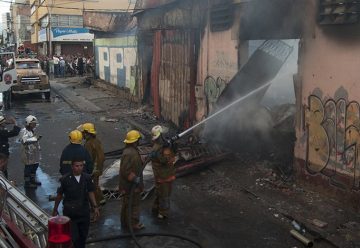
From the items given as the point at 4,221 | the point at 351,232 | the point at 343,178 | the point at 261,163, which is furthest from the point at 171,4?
the point at 4,221

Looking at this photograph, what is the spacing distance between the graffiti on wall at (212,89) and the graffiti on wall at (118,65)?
8534 mm

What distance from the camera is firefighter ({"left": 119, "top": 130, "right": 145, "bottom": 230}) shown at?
249 inches

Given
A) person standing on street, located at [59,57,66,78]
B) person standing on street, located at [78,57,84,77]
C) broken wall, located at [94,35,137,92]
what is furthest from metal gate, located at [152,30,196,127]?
person standing on street, located at [59,57,66,78]

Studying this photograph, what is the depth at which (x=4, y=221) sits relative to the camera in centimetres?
385

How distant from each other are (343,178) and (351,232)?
108 centimetres

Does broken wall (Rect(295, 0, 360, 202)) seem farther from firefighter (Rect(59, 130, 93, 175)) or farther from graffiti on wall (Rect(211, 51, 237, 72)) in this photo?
firefighter (Rect(59, 130, 93, 175))

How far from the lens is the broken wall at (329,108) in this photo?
6.96 meters

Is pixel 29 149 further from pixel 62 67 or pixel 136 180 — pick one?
pixel 62 67

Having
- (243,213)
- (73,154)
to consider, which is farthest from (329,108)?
(73,154)

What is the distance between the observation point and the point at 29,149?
8461 millimetres

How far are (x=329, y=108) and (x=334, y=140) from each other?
21.9 inches

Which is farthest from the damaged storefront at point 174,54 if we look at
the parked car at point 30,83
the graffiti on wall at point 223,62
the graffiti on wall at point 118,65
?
the parked car at point 30,83

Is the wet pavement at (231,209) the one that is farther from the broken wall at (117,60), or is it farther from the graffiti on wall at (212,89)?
the broken wall at (117,60)

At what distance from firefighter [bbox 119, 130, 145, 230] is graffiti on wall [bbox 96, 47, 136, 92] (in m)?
13.8
